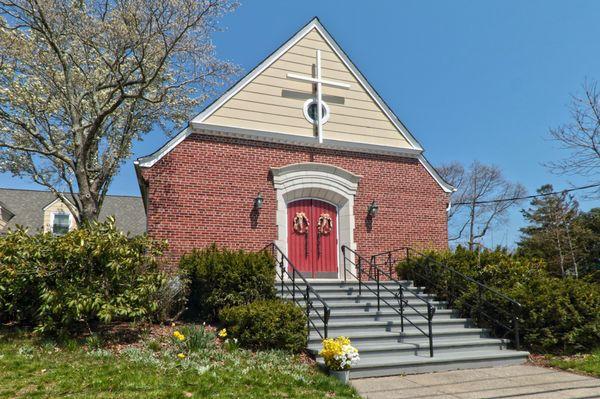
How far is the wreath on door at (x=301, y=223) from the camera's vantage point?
40.2 ft

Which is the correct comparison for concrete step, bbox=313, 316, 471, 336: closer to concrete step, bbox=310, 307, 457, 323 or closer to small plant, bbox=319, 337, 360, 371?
concrete step, bbox=310, 307, 457, 323

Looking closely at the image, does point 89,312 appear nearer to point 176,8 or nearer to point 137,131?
point 176,8

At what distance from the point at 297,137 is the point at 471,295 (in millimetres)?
5753

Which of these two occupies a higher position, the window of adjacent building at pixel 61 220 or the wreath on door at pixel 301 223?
the window of adjacent building at pixel 61 220

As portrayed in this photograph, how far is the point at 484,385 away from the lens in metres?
6.69

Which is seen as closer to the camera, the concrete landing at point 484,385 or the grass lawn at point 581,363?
the concrete landing at point 484,385

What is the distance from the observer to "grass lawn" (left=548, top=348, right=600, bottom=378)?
7.50m

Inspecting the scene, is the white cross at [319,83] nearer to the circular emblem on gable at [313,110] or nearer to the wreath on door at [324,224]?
the circular emblem on gable at [313,110]

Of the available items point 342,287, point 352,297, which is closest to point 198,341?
point 352,297

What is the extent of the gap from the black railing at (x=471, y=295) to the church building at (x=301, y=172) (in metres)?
1.69

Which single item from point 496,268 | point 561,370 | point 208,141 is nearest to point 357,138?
point 208,141

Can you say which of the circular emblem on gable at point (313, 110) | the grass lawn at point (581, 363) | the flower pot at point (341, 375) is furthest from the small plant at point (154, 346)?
the circular emblem on gable at point (313, 110)

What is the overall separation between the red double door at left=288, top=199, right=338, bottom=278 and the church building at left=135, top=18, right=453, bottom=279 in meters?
0.03

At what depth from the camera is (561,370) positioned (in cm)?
770
